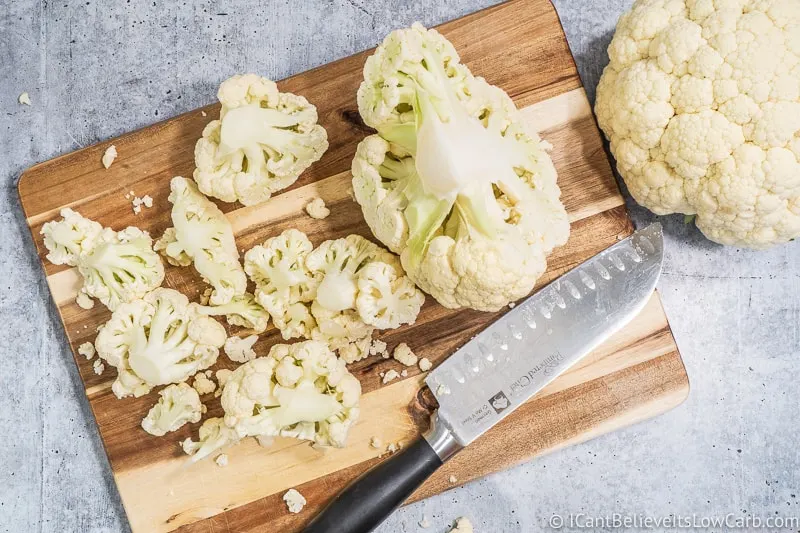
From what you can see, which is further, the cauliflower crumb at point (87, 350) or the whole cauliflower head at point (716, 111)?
the cauliflower crumb at point (87, 350)

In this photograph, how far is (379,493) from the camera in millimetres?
1426

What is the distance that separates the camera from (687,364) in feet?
5.31

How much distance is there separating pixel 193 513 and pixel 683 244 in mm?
1323

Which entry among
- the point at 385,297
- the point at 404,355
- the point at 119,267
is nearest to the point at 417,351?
the point at 404,355

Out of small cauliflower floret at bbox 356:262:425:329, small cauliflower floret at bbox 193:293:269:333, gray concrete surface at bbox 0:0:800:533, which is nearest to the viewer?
small cauliflower floret at bbox 356:262:425:329

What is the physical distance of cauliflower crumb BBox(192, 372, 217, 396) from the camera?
5.08 feet

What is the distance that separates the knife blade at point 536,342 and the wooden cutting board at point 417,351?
0.06 meters

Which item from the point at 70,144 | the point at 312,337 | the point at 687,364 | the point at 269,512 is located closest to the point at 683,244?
the point at 687,364

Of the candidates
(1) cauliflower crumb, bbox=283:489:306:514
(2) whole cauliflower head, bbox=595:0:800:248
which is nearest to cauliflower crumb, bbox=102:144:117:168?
(1) cauliflower crumb, bbox=283:489:306:514

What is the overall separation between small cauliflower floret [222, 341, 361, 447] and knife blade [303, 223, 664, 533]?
0.50ft

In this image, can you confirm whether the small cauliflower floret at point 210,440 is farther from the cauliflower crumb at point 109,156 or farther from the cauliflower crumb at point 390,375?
the cauliflower crumb at point 109,156

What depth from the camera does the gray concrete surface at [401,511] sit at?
1.62 m

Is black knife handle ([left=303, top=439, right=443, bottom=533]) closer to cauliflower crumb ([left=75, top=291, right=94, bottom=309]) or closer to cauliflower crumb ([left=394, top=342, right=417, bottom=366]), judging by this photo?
cauliflower crumb ([left=394, top=342, right=417, bottom=366])

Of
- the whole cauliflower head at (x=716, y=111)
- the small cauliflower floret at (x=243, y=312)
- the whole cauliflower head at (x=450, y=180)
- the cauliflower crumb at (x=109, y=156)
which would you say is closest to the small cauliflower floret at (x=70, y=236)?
the cauliflower crumb at (x=109, y=156)
